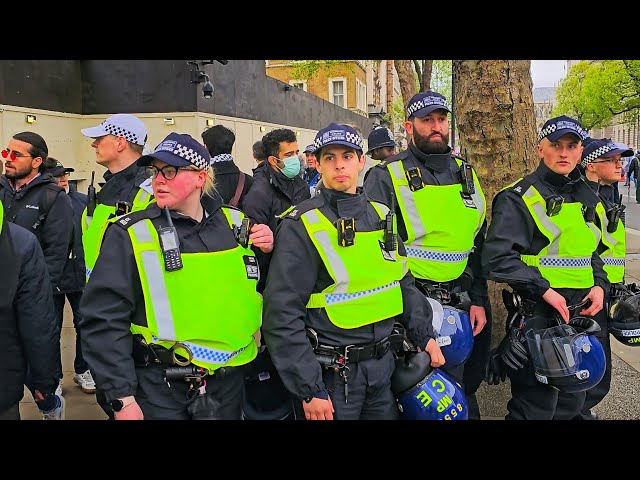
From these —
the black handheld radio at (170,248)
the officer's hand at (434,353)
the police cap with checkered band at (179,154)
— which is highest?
the police cap with checkered band at (179,154)

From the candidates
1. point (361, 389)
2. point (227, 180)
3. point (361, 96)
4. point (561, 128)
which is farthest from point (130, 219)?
point (361, 96)

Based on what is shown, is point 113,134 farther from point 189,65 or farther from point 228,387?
point 189,65

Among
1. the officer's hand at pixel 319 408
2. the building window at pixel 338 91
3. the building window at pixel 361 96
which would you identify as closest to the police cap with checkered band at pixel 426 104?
the officer's hand at pixel 319 408

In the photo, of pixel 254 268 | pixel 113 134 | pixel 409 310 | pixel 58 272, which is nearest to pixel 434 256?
pixel 409 310

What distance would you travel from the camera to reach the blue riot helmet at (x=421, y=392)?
3.01 metres

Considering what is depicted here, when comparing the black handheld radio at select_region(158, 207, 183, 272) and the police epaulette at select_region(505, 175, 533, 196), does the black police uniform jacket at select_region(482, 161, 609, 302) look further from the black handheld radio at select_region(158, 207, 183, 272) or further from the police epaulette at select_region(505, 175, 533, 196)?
the black handheld radio at select_region(158, 207, 183, 272)

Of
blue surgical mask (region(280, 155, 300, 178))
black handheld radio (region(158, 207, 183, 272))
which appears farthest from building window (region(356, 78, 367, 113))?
black handheld radio (region(158, 207, 183, 272))

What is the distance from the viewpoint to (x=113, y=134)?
380 centimetres

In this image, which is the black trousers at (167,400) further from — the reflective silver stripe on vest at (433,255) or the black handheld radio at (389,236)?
the reflective silver stripe on vest at (433,255)

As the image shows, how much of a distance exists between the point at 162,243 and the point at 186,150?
1.63ft

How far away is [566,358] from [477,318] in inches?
27.5

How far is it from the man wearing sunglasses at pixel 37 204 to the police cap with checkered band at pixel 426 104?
285 centimetres

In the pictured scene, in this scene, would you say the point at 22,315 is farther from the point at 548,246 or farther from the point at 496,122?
the point at 496,122

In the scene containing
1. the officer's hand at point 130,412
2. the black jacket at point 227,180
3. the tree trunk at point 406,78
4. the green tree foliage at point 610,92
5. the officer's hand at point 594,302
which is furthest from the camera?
the green tree foliage at point 610,92
